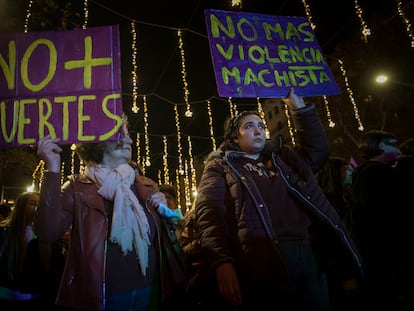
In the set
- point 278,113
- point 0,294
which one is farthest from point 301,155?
point 278,113

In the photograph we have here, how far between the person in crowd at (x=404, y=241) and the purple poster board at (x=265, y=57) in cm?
117

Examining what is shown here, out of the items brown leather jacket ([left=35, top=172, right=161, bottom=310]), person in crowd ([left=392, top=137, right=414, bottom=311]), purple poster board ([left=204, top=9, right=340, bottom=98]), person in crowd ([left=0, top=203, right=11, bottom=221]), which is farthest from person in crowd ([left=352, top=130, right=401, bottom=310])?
person in crowd ([left=0, top=203, right=11, bottom=221])

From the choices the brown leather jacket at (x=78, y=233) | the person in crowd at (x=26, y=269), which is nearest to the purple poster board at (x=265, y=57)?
the brown leather jacket at (x=78, y=233)

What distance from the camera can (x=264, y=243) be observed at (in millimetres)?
2188

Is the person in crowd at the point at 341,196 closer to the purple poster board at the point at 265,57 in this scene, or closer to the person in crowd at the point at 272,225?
the person in crowd at the point at 272,225

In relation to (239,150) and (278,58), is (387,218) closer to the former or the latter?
(239,150)

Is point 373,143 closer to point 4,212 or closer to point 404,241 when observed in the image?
point 404,241

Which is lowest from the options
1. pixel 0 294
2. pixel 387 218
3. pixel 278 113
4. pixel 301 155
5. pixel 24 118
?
pixel 0 294

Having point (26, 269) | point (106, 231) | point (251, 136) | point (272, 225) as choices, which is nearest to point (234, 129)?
point (251, 136)

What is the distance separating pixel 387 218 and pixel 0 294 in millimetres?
3783

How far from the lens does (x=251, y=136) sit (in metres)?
2.77

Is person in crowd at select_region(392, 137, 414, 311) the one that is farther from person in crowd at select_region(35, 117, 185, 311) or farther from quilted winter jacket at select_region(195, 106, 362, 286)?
person in crowd at select_region(35, 117, 185, 311)

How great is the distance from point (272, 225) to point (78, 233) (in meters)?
1.40

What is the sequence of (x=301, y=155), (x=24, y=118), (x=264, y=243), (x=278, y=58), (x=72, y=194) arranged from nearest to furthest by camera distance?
1. (x=264, y=243)
2. (x=72, y=194)
3. (x=24, y=118)
4. (x=301, y=155)
5. (x=278, y=58)
